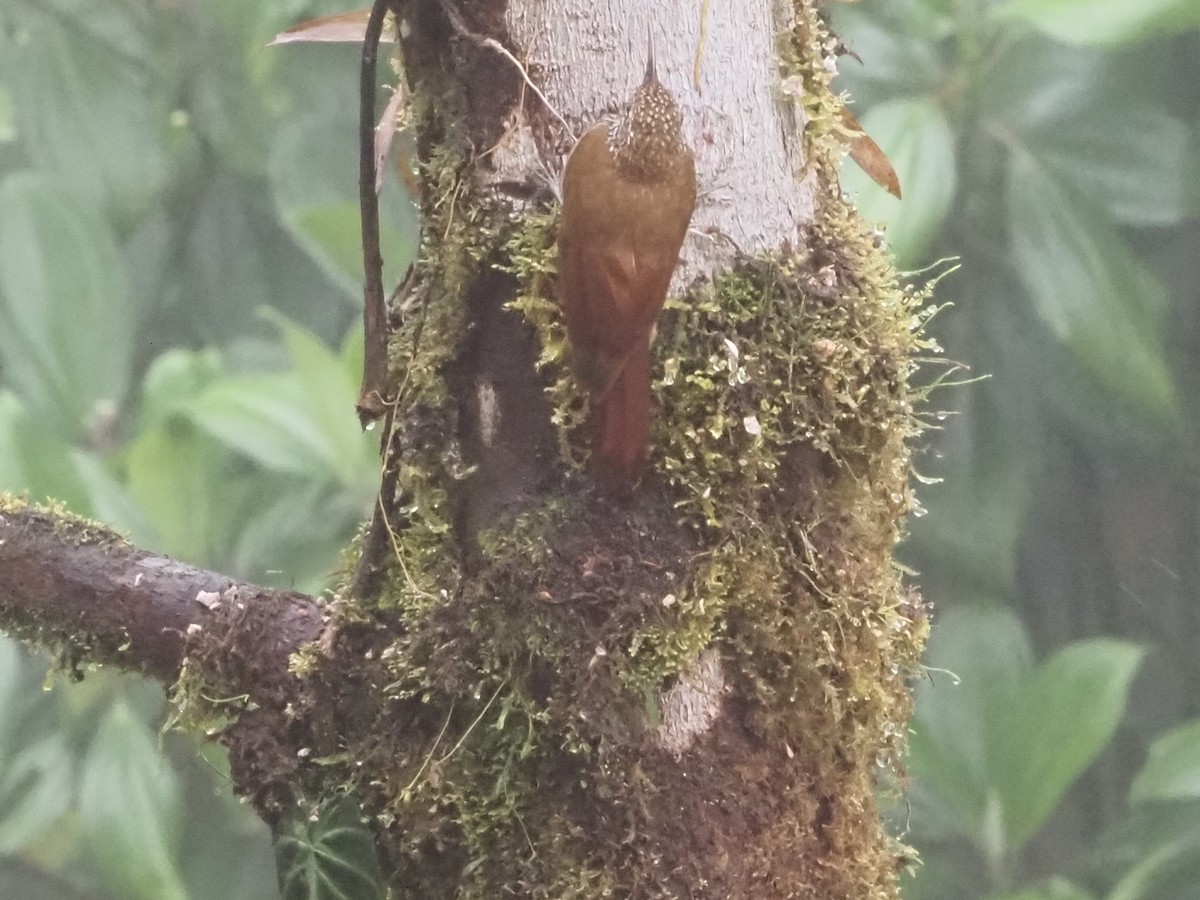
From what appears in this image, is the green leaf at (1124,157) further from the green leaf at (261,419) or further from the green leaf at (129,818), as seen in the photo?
the green leaf at (129,818)

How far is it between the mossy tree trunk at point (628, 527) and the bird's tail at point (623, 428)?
1 cm

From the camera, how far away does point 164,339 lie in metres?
1.68

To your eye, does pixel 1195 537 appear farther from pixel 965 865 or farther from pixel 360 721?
pixel 360 721

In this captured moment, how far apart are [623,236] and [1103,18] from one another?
1361mm

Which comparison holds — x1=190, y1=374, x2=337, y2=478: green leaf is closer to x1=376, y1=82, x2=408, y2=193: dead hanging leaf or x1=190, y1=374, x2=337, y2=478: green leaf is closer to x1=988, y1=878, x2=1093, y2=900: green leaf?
x1=376, y1=82, x2=408, y2=193: dead hanging leaf

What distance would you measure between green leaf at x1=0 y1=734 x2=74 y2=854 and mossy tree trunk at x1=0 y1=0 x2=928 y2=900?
1235mm

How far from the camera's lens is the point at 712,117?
58 cm

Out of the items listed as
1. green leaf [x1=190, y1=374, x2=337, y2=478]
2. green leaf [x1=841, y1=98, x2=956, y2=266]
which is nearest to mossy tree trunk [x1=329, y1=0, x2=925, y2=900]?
green leaf [x1=841, y1=98, x2=956, y2=266]

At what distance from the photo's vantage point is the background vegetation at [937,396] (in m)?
1.59

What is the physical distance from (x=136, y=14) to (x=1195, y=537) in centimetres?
→ 187

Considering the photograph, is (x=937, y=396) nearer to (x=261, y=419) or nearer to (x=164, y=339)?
(x=261, y=419)

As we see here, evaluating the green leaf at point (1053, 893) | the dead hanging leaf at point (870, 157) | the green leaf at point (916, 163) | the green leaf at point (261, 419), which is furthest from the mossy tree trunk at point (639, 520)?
the green leaf at point (1053, 893)

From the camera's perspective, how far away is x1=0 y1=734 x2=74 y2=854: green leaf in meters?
1.64

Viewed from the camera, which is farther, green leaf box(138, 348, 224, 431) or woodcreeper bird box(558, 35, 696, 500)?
green leaf box(138, 348, 224, 431)
